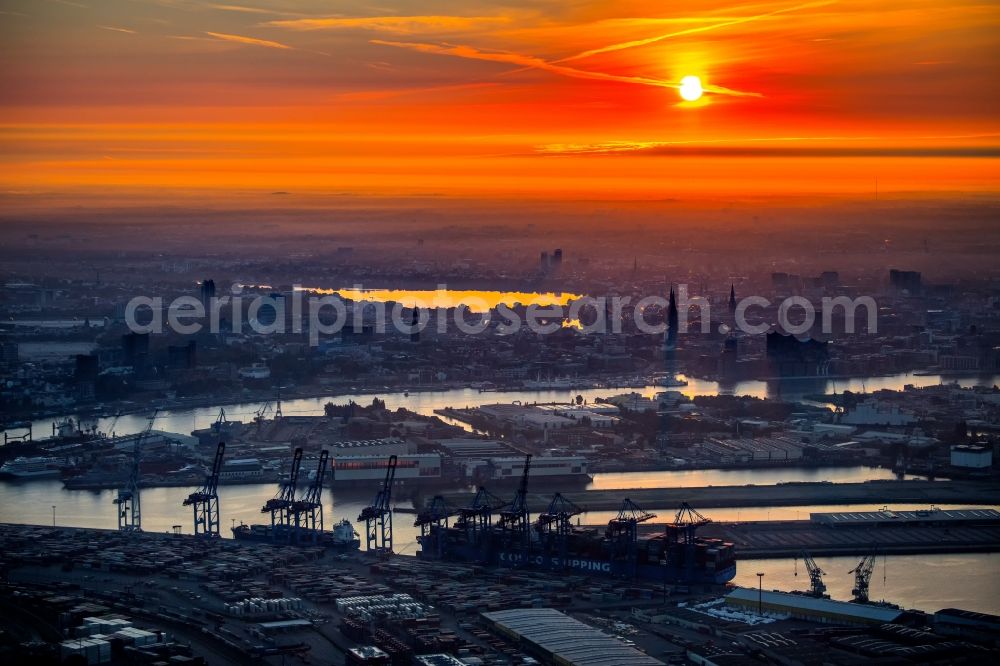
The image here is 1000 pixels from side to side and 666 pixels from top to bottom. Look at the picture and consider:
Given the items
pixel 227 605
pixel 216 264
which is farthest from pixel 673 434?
pixel 216 264

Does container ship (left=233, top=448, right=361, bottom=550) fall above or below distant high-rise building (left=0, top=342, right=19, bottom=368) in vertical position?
below

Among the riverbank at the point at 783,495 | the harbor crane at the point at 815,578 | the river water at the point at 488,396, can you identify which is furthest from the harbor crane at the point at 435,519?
the river water at the point at 488,396

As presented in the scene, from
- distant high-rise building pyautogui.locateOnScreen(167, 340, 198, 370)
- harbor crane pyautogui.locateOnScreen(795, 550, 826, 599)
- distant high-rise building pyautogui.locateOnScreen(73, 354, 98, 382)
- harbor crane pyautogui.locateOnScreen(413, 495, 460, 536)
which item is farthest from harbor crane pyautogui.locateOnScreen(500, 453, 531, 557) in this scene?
distant high-rise building pyautogui.locateOnScreen(167, 340, 198, 370)

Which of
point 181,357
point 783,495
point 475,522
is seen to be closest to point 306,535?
point 475,522

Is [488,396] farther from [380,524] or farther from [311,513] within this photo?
[380,524]

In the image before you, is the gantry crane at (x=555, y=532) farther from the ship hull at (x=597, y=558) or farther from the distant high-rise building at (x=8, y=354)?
the distant high-rise building at (x=8, y=354)

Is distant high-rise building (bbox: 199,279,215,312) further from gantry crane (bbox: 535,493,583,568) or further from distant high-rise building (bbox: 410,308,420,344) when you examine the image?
gantry crane (bbox: 535,493,583,568)
